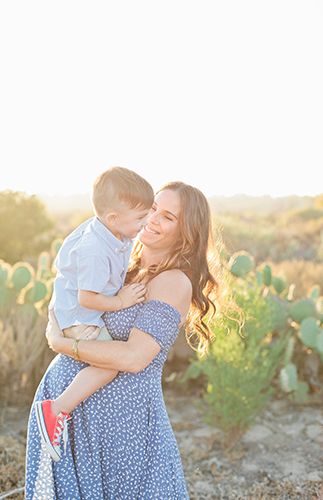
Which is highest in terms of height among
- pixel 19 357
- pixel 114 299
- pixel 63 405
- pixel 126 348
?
pixel 114 299

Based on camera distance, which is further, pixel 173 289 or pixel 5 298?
pixel 5 298

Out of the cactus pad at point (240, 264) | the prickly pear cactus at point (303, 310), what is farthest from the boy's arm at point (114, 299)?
the prickly pear cactus at point (303, 310)

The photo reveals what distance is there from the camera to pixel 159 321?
1909 millimetres

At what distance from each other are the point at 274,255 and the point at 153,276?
10816mm

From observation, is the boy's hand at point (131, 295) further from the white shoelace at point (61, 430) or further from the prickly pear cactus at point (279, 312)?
the prickly pear cactus at point (279, 312)

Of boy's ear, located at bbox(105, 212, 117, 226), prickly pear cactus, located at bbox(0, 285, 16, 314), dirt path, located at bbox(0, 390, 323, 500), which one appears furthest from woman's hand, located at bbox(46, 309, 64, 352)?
prickly pear cactus, located at bbox(0, 285, 16, 314)

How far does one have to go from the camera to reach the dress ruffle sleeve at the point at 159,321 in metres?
1.89

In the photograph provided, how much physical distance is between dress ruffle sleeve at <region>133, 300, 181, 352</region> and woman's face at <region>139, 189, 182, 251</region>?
435 mm

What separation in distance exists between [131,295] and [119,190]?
461 mm

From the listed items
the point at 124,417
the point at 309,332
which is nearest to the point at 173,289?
the point at 124,417

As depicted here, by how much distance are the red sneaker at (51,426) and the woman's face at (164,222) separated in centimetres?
93

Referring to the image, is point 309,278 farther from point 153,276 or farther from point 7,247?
point 153,276

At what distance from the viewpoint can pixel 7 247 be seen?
9.66 m

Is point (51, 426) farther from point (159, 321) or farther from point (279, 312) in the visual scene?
point (279, 312)
